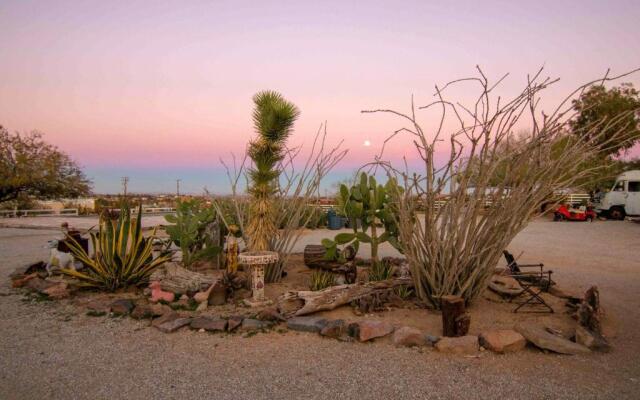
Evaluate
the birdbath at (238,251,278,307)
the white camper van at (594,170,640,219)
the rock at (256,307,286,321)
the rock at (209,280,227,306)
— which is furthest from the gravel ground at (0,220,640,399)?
the white camper van at (594,170,640,219)

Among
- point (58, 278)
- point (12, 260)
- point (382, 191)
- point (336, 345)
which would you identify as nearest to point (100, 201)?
point (12, 260)

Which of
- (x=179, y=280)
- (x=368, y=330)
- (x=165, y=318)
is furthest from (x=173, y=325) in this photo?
(x=368, y=330)

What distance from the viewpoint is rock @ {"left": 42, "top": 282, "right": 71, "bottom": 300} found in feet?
18.3

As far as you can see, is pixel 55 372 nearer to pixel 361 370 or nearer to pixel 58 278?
pixel 361 370

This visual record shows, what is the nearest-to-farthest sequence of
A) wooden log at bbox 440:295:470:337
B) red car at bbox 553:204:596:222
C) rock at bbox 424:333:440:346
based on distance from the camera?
rock at bbox 424:333:440:346
wooden log at bbox 440:295:470:337
red car at bbox 553:204:596:222

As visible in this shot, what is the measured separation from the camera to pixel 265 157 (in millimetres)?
6086

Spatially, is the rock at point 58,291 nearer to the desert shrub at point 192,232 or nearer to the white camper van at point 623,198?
the desert shrub at point 192,232

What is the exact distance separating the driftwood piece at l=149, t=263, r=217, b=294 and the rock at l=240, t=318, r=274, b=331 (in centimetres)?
145

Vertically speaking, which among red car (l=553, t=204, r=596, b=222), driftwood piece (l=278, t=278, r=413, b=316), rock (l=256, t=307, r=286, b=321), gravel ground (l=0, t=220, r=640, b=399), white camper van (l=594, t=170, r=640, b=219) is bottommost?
gravel ground (l=0, t=220, r=640, b=399)

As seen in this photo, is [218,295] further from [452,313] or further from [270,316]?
[452,313]

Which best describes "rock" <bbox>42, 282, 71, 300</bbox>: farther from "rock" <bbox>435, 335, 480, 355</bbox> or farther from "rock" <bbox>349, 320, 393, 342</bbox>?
"rock" <bbox>435, 335, 480, 355</bbox>

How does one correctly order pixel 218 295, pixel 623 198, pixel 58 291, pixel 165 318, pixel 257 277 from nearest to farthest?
1. pixel 165 318
2. pixel 257 277
3. pixel 218 295
4. pixel 58 291
5. pixel 623 198

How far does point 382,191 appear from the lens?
258 inches

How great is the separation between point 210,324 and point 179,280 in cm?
160
